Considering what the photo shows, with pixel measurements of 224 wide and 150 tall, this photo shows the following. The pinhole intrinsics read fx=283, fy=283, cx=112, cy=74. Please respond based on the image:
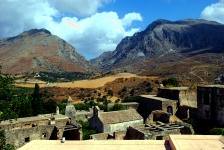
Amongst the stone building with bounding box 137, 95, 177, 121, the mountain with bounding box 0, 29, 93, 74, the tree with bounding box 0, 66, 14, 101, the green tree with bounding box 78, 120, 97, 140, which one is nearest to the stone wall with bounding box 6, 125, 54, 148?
the green tree with bounding box 78, 120, 97, 140

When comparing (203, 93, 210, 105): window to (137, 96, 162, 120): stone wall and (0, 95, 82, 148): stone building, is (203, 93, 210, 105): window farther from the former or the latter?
(0, 95, 82, 148): stone building

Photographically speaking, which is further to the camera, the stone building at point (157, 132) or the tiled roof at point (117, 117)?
the tiled roof at point (117, 117)

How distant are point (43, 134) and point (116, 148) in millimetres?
15421

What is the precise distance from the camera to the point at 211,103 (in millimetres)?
32969

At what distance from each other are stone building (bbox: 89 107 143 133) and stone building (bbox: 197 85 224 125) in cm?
823

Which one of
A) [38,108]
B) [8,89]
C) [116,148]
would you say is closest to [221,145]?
[116,148]

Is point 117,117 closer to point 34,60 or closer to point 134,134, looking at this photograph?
point 134,134

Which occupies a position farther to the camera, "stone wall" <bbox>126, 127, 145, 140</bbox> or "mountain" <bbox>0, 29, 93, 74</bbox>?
"mountain" <bbox>0, 29, 93, 74</bbox>

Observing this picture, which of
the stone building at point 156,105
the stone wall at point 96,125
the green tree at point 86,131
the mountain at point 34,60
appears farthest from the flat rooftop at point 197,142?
the mountain at point 34,60

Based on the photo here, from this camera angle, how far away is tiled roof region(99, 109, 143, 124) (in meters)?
34.8

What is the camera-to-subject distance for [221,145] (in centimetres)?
1488

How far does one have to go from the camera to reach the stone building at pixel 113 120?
3422 centimetres

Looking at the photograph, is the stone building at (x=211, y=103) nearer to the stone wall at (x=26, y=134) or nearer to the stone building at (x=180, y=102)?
the stone building at (x=180, y=102)

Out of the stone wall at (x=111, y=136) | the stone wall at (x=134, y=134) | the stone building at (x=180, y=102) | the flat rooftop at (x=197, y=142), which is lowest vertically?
the stone wall at (x=111, y=136)
